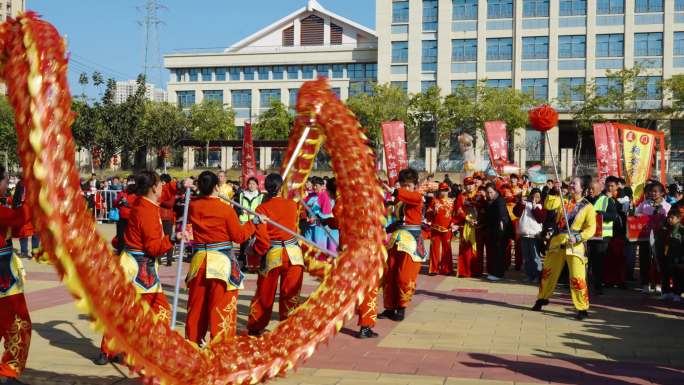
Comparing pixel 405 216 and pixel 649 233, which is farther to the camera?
pixel 649 233

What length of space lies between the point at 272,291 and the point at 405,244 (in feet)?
6.16

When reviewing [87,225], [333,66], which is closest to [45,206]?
[87,225]

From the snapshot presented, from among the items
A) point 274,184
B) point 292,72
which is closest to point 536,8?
point 292,72

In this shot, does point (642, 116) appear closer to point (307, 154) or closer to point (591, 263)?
point (591, 263)

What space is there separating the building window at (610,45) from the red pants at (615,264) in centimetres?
3964

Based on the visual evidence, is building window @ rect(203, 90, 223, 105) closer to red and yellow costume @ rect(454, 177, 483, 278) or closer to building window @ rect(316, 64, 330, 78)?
building window @ rect(316, 64, 330, 78)

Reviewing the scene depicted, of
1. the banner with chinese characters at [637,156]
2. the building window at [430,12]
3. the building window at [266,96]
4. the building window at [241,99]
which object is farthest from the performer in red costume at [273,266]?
the building window at [241,99]

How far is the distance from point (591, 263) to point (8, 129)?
1525 inches

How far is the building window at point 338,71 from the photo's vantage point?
57969 mm

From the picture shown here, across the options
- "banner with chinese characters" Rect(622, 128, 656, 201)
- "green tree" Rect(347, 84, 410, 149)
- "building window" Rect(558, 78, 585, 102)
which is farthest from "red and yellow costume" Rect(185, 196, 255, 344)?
"building window" Rect(558, 78, 585, 102)

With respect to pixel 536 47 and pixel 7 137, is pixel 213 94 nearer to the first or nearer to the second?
pixel 7 137

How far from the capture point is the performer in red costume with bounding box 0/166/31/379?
5.39 metres

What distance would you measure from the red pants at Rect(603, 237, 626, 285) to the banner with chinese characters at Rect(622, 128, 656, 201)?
1778 mm

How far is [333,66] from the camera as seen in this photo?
191ft
